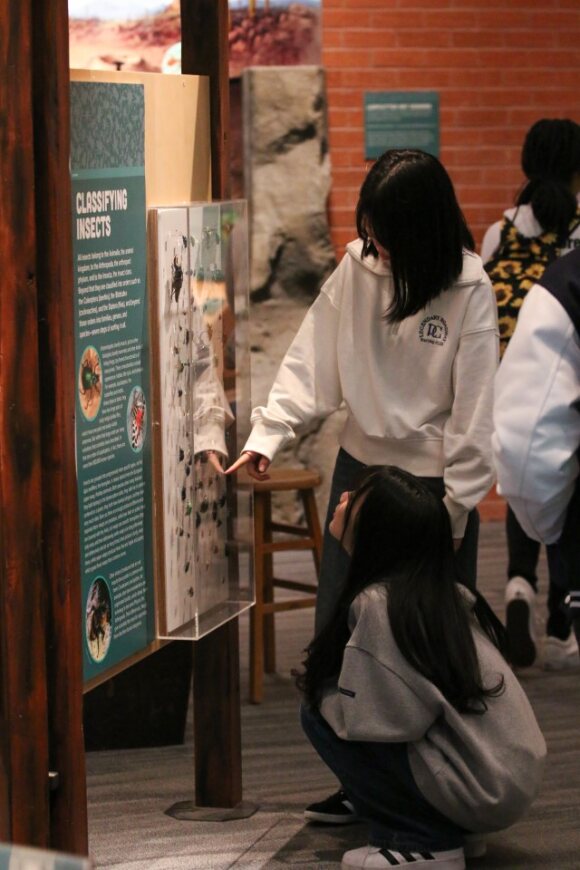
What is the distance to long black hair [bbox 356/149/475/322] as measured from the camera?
3.00m

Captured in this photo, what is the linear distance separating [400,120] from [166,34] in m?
1.01

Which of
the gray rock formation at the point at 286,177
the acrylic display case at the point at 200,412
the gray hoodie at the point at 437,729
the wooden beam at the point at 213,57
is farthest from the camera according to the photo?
the gray rock formation at the point at 286,177

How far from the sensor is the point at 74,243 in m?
2.57

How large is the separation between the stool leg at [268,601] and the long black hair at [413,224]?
1401 millimetres

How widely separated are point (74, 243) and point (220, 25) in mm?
838

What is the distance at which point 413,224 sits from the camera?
9.93 ft

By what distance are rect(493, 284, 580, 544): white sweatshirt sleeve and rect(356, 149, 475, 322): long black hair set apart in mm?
791

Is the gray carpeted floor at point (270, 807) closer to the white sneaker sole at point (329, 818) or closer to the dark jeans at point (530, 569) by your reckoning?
the white sneaker sole at point (329, 818)

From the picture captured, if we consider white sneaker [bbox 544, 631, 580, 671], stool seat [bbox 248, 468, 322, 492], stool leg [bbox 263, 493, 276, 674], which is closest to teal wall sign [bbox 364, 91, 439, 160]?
stool seat [bbox 248, 468, 322, 492]

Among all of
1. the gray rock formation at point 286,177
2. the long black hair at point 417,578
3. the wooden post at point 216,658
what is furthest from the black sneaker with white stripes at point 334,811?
the gray rock formation at point 286,177

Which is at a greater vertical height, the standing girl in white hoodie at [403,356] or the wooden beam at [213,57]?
the wooden beam at [213,57]

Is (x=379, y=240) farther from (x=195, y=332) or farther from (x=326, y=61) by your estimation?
(x=326, y=61)

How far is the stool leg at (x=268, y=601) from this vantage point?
4379mm

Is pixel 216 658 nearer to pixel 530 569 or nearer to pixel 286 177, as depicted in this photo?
pixel 530 569
